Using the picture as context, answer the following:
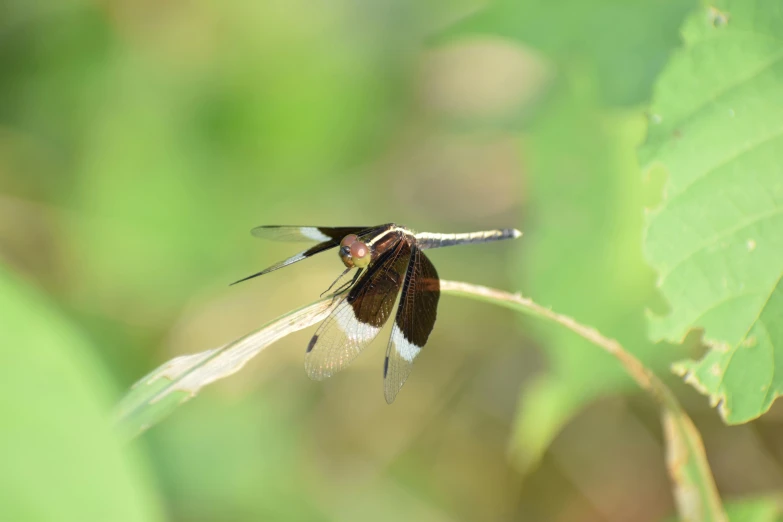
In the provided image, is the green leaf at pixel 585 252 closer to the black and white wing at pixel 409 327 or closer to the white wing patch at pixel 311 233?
the black and white wing at pixel 409 327

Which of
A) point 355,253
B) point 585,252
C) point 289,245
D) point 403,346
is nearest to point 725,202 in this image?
point 585,252

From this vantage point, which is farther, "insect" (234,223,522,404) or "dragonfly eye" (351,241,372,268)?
"dragonfly eye" (351,241,372,268)

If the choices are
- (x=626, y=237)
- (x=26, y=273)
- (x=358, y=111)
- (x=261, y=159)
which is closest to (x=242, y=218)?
(x=261, y=159)

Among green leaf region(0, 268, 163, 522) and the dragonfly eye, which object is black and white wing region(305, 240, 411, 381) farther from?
green leaf region(0, 268, 163, 522)

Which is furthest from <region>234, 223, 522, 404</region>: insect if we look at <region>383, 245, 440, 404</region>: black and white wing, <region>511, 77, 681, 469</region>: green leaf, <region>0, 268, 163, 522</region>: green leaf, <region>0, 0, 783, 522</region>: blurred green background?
<region>0, 268, 163, 522</region>: green leaf

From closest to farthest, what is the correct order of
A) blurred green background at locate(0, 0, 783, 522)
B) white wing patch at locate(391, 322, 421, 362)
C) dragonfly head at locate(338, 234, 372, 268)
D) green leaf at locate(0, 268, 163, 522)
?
green leaf at locate(0, 268, 163, 522) → white wing patch at locate(391, 322, 421, 362) → dragonfly head at locate(338, 234, 372, 268) → blurred green background at locate(0, 0, 783, 522)

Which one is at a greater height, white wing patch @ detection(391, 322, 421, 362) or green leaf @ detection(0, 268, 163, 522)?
green leaf @ detection(0, 268, 163, 522)
